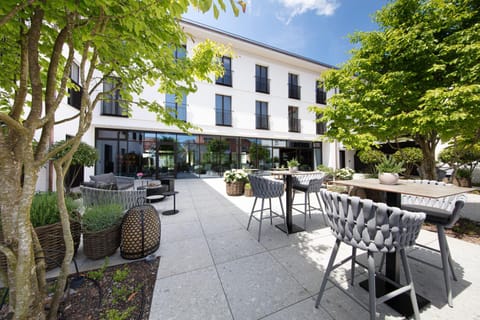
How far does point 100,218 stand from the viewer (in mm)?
2506

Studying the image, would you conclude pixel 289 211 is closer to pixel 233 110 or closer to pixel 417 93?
pixel 417 93

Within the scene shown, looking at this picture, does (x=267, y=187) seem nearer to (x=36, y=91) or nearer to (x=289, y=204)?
(x=289, y=204)

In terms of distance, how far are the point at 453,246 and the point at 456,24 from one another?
420 cm

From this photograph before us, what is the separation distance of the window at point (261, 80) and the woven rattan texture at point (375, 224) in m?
12.4

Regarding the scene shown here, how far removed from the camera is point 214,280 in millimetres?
2014

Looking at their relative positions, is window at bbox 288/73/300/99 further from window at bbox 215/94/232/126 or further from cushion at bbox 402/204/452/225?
cushion at bbox 402/204/452/225

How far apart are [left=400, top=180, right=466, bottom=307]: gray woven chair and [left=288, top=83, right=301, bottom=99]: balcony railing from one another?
12442mm

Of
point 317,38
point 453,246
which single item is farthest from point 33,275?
point 317,38

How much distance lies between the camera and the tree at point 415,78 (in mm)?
2955

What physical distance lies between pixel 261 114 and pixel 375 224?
465 inches

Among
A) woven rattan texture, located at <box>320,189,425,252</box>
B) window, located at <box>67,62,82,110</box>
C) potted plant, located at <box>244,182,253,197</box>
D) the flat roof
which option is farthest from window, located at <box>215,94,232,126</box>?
woven rattan texture, located at <box>320,189,425,252</box>

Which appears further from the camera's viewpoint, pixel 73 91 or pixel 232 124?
pixel 232 124

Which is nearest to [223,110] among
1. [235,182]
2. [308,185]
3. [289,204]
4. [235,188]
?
[235,182]

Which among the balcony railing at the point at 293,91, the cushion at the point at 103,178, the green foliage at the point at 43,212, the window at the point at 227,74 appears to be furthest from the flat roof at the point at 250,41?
the green foliage at the point at 43,212
